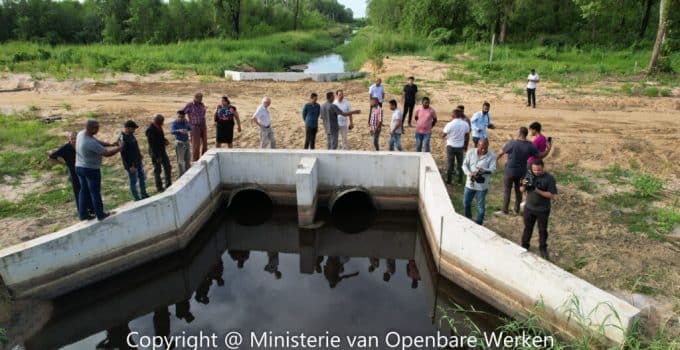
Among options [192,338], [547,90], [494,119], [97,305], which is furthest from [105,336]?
[547,90]

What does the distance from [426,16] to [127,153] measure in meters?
30.1

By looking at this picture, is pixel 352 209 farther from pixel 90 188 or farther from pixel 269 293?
pixel 90 188

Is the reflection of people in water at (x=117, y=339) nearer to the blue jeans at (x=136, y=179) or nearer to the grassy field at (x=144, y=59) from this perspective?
the blue jeans at (x=136, y=179)

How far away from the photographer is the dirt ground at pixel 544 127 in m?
6.46

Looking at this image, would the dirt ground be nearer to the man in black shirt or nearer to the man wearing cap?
the man in black shirt

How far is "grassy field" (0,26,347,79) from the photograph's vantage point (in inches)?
883

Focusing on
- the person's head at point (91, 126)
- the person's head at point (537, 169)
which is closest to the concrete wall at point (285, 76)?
the person's head at point (91, 126)

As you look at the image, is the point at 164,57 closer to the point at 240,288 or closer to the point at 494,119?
the point at 494,119

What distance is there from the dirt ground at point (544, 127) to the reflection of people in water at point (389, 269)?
67.8 inches

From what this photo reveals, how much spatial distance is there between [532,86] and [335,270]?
998cm

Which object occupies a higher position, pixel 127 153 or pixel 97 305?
pixel 127 153

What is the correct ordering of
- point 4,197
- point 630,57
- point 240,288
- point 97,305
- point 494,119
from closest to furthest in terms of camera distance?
point 97,305
point 240,288
point 4,197
point 494,119
point 630,57

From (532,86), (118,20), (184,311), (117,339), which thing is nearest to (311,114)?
(184,311)

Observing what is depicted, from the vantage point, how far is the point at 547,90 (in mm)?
16578
